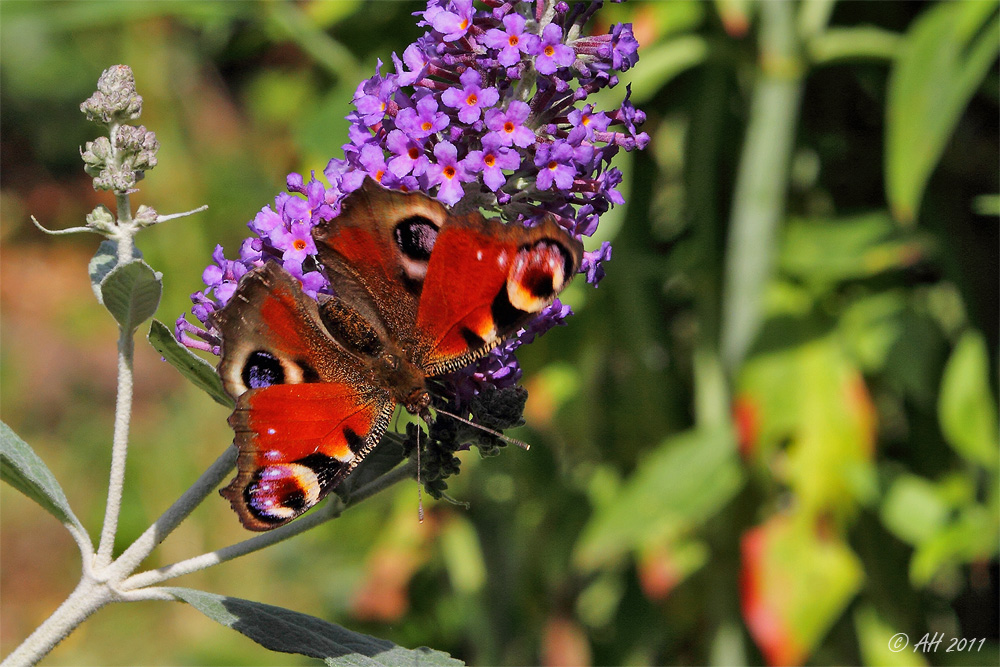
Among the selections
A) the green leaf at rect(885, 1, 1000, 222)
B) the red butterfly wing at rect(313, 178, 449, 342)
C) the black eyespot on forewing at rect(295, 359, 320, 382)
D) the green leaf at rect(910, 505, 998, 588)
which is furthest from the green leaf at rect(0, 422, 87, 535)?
the green leaf at rect(910, 505, 998, 588)

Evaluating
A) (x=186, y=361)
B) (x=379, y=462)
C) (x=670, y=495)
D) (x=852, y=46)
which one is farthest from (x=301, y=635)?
(x=852, y=46)

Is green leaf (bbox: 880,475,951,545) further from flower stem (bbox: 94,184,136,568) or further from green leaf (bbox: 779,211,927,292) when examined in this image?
flower stem (bbox: 94,184,136,568)

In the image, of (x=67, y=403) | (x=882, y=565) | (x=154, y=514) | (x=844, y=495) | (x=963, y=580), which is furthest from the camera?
(x=67, y=403)

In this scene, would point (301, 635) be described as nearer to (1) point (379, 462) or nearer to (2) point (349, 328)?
(1) point (379, 462)

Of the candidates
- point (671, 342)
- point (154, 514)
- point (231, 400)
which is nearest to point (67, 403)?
point (154, 514)

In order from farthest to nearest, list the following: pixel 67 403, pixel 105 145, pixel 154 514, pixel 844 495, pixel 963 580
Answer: pixel 67 403 → pixel 154 514 → pixel 963 580 → pixel 844 495 → pixel 105 145

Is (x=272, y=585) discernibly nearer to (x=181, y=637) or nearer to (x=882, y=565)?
(x=181, y=637)

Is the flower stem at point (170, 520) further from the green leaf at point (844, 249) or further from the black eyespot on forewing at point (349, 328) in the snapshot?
the green leaf at point (844, 249)
